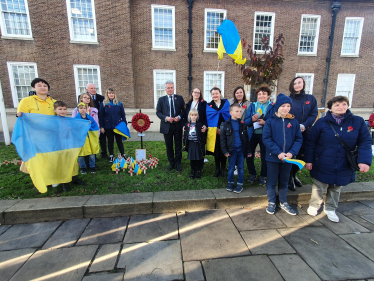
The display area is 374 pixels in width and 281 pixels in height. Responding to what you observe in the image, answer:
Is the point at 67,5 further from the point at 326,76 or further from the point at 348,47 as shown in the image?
the point at 348,47

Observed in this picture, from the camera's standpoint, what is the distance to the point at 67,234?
8.30 ft

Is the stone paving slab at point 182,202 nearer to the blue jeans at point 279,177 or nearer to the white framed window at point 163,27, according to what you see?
the blue jeans at point 279,177

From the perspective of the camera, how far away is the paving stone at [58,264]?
187 cm

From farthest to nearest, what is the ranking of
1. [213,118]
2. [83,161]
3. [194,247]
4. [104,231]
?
[83,161] < [213,118] < [104,231] < [194,247]

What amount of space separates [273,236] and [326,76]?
1422cm

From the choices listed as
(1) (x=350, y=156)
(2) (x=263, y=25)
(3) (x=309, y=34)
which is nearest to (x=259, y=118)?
(1) (x=350, y=156)

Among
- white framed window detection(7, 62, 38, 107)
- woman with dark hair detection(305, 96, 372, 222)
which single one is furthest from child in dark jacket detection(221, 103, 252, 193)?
white framed window detection(7, 62, 38, 107)

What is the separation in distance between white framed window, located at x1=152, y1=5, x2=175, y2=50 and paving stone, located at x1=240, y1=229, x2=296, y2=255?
11.2 m

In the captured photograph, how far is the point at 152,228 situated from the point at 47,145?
238cm

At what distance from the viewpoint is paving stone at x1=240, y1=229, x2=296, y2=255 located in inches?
86.9

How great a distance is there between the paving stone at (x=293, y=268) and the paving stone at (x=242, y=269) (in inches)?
2.8

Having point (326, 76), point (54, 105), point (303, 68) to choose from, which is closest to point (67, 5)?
point (54, 105)

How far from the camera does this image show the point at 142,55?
433 inches

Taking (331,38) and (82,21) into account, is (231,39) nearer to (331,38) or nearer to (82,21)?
(82,21)
